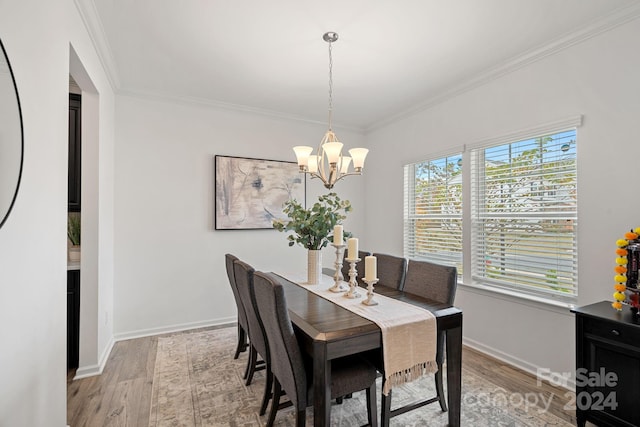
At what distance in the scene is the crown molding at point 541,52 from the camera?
215 cm

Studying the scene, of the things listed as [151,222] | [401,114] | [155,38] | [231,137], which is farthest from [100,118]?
[401,114]

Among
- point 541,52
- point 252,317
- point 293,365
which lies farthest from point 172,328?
point 541,52

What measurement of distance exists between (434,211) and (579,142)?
5.17ft

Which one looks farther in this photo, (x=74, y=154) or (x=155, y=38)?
(x=74, y=154)

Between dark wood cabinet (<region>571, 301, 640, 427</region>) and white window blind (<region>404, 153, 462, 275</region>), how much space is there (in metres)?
1.46

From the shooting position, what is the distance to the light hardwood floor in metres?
2.12

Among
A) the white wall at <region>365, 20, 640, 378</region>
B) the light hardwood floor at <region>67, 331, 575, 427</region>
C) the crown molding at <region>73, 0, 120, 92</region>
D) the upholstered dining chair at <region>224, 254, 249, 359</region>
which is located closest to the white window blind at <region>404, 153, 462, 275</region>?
the white wall at <region>365, 20, 640, 378</region>

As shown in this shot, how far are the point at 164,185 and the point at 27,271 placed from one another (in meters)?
2.36

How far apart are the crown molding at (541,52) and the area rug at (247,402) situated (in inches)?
106

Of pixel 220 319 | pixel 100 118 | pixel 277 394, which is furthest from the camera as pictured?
pixel 220 319

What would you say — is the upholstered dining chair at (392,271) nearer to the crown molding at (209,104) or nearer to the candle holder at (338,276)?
the candle holder at (338,276)

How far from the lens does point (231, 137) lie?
401 cm

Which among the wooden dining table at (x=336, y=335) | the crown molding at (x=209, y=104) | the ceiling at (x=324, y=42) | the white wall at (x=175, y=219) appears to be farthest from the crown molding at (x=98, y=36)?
the wooden dining table at (x=336, y=335)

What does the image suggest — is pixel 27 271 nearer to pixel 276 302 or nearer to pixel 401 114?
pixel 276 302
